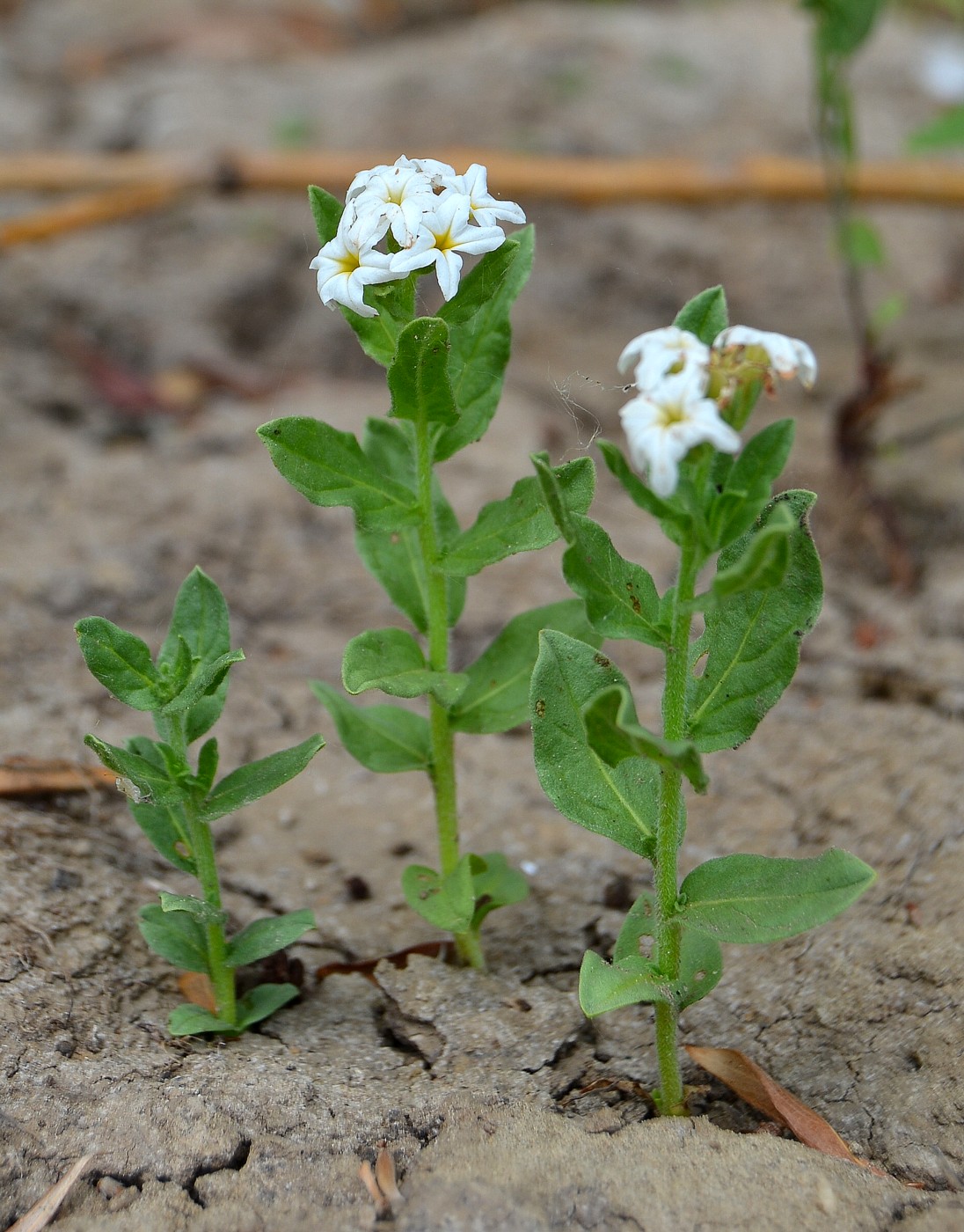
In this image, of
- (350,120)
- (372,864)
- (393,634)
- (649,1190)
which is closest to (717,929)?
(649,1190)

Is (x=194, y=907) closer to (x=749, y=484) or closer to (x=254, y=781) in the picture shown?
(x=254, y=781)

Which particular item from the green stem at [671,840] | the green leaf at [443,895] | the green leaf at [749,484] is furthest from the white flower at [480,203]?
the green leaf at [443,895]

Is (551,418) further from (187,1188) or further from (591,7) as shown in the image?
(591,7)

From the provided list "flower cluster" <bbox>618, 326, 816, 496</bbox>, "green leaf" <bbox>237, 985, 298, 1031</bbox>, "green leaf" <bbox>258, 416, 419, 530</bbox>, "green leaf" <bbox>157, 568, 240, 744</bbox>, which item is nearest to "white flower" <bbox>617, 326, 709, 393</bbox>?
"flower cluster" <bbox>618, 326, 816, 496</bbox>

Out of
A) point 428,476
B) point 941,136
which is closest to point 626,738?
point 428,476

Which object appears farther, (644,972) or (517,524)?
(517,524)

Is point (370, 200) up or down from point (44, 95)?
up
